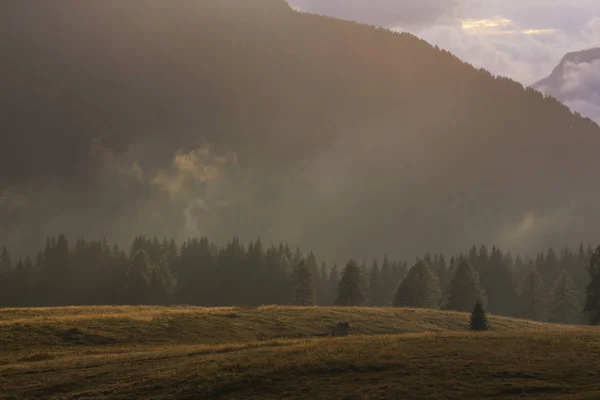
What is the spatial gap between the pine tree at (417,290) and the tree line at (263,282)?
7.0 inches

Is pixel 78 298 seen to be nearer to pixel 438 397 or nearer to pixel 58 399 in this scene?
pixel 58 399

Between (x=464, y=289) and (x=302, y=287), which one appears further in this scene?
(x=302, y=287)

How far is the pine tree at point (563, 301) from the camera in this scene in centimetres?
11275

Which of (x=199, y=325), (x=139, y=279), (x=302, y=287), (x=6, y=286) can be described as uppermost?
(x=139, y=279)

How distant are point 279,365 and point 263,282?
303ft

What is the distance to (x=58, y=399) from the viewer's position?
34562mm

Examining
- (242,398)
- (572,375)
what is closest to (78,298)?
(242,398)

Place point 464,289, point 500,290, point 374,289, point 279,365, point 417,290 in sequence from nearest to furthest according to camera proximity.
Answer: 1. point 279,365
2. point 417,290
3. point 464,289
4. point 500,290
5. point 374,289

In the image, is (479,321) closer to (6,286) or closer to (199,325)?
(199,325)

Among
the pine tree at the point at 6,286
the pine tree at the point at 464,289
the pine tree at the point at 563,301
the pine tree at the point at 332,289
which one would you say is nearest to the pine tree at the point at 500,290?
the pine tree at the point at 563,301

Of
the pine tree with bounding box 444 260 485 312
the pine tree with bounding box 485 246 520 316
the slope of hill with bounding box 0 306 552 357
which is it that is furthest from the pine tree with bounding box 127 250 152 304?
the pine tree with bounding box 485 246 520 316

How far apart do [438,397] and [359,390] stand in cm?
429

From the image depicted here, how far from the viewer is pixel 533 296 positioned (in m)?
118

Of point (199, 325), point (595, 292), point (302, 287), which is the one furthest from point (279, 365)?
point (302, 287)
